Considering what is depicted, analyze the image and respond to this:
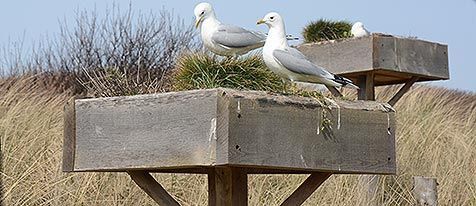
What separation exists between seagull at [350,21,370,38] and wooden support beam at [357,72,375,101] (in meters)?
0.23

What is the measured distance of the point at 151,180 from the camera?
3.18 m

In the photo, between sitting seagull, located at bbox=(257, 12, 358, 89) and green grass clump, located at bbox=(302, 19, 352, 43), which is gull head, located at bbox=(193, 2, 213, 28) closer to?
sitting seagull, located at bbox=(257, 12, 358, 89)

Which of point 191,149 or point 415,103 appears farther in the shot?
point 415,103

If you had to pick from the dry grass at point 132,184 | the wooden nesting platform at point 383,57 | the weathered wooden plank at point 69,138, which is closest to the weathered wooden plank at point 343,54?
the wooden nesting platform at point 383,57

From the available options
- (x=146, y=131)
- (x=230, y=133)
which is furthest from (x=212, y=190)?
(x=230, y=133)

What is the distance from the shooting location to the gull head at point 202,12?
10.3 feet

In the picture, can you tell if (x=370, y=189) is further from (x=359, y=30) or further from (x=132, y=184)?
(x=132, y=184)

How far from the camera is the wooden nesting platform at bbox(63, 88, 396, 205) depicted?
267cm

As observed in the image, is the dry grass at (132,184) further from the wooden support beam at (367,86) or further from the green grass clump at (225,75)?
the green grass clump at (225,75)

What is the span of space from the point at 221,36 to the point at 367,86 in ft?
8.47

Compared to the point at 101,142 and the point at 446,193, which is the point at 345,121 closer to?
the point at 101,142

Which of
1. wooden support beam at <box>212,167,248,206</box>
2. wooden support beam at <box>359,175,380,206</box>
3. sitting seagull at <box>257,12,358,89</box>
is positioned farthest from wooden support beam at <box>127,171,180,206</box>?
wooden support beam at <box>359,175,380,206</box>

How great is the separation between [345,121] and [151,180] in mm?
660

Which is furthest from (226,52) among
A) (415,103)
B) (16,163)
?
(415,103)
